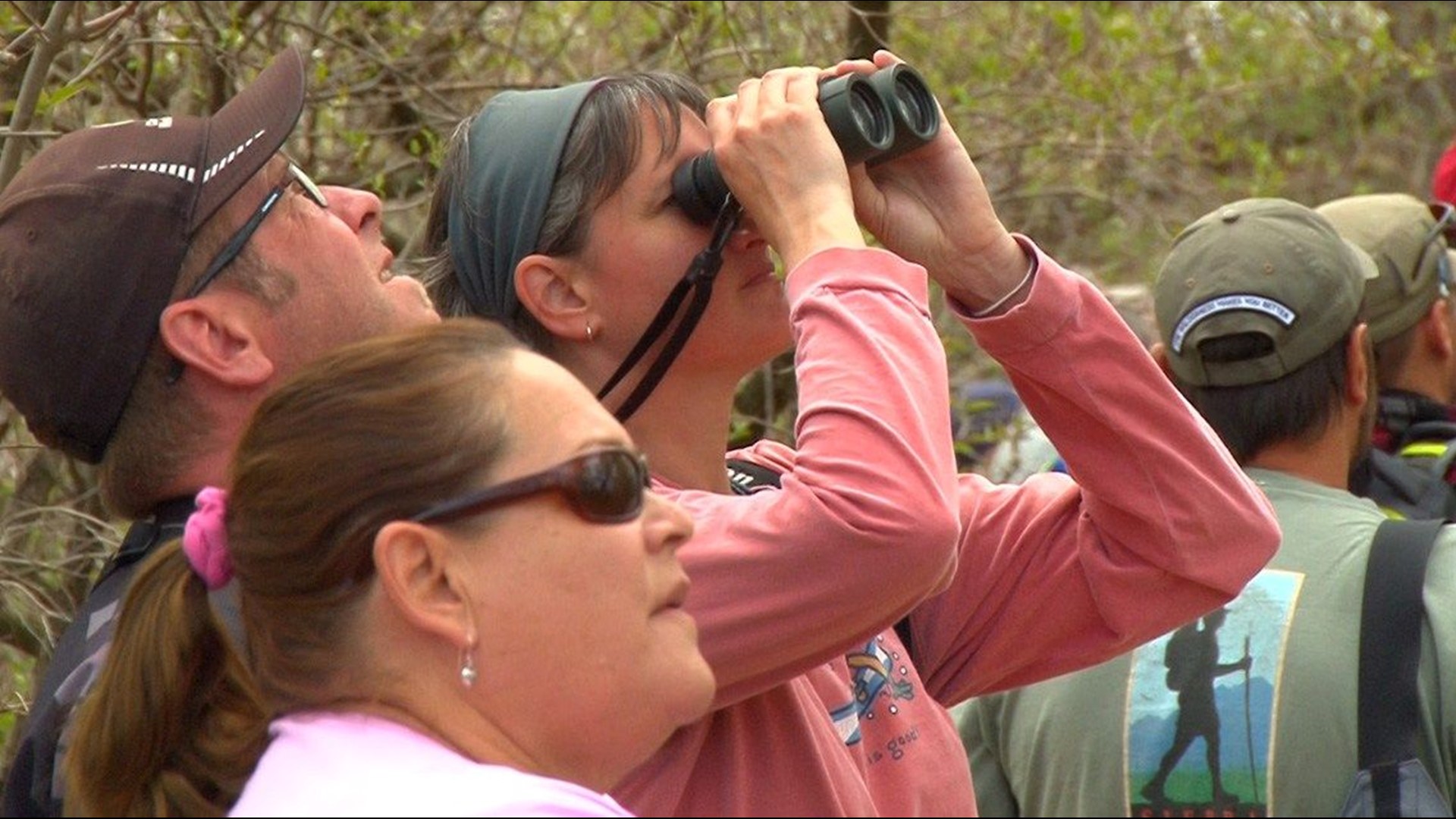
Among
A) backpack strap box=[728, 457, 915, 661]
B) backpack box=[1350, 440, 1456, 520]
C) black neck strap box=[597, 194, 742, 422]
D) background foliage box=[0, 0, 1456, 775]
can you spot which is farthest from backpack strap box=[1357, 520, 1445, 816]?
background foliage box=[0, 0, 1456, 775]

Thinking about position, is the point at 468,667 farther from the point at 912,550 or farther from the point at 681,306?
the point at 681,306

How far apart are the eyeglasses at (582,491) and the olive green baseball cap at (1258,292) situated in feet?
5.33

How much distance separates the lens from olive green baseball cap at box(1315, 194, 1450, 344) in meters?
3.68

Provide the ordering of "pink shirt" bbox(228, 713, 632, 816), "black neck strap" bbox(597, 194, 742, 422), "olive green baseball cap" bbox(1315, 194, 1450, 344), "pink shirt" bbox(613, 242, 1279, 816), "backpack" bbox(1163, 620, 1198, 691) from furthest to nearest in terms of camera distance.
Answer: "olive green baseball cap" bbox(1315, 194, 1450, 344), "backpack" bbox(1163, 620, 1198, 691), "black neck strap" bbox(597, 194, 742, 422), "pink shirt" bbox(613, 242, 1279, 816), "pink shirt" bbox(228, 713, 632, 816)

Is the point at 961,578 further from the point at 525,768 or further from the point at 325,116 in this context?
the point at 325,116

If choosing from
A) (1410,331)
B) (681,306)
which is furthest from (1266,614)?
(681,306)

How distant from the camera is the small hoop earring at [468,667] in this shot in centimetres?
168

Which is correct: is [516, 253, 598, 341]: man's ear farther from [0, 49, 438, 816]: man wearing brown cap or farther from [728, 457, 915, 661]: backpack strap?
[728, 457, 915, 661]: backpack strap

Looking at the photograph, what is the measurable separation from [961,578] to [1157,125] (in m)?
3.38

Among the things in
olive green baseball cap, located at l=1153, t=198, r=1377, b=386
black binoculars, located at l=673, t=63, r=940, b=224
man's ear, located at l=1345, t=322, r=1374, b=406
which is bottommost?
man's ear, located at l=1345, t=322, r=1374, b=406

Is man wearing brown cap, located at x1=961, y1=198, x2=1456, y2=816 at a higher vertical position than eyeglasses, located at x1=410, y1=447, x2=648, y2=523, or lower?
lower

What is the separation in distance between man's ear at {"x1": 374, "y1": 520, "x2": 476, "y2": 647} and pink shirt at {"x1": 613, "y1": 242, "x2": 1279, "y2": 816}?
308mm

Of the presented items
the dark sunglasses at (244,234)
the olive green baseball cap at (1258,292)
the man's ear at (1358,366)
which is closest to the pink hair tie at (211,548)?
the dark sunglasses at (244,234)

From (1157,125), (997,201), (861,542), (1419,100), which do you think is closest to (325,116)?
(997,201)
